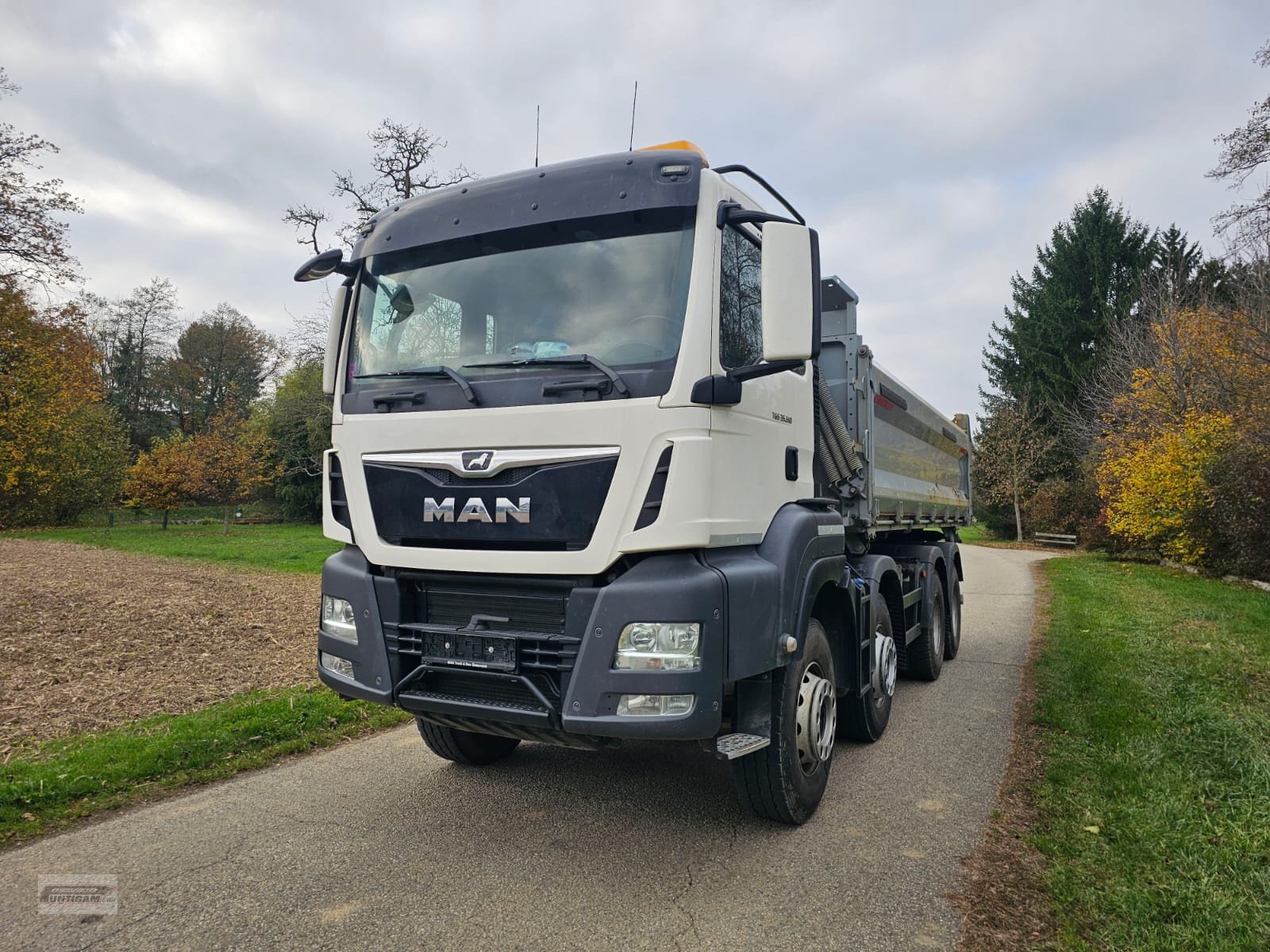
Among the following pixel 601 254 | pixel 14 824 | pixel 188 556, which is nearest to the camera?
pixel 601 254

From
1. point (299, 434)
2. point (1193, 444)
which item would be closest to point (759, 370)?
point (1193, 444)

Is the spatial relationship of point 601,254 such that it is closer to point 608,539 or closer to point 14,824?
point 608,539

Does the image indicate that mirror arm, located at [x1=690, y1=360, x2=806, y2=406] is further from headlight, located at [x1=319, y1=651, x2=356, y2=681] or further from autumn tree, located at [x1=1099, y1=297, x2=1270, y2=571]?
autumn tree, located at [x1=1099, y1=297, x2=1270, y2=571]

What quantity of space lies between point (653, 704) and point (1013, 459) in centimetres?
3327

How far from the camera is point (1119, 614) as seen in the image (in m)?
10.7

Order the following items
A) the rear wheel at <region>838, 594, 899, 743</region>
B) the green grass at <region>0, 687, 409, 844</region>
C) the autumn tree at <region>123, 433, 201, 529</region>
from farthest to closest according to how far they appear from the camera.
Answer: the autumn tree at <region>123, 433, 201, 529</region>
the rear wheel at <region>838, 594, 899, 743</region>
the green grass at <region>0, 687, 409, 844</region>

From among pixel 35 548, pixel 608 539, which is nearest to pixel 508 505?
pixel 608 539

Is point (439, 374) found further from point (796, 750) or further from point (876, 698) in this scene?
point (876, 698)

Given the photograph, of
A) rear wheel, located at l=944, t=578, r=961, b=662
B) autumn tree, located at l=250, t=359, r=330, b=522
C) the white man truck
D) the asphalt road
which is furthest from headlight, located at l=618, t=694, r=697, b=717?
autumn tree, located at l=250, t=359, r=330, b=522

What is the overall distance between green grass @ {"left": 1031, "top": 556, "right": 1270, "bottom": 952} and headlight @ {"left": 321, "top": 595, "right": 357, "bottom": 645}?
3.03 meters

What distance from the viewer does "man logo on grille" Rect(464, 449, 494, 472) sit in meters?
3.22

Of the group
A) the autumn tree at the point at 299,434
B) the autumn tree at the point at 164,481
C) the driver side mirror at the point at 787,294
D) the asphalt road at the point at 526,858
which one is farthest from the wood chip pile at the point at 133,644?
the autumn tree at the point at 164,481

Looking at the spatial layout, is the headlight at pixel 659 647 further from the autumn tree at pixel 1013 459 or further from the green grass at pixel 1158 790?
the autumn tree at pixel 1013 459

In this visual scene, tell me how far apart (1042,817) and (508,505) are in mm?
2995
